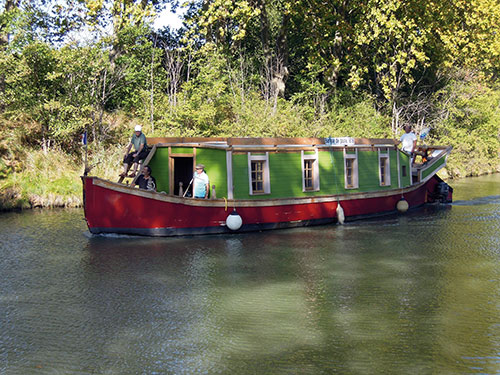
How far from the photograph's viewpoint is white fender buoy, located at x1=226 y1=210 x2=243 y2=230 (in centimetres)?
1437

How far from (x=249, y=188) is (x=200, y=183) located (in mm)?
1439

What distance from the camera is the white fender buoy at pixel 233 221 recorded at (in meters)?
14.4

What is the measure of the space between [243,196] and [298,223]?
2.04 metres

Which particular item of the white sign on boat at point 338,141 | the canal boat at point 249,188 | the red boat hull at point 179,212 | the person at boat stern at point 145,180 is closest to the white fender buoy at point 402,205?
the canal boat at point 249,188

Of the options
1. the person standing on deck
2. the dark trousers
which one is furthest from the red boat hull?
the person standing on deck

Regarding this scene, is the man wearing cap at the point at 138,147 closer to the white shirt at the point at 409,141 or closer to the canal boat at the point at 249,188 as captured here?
the canal boat at the point at 249,188

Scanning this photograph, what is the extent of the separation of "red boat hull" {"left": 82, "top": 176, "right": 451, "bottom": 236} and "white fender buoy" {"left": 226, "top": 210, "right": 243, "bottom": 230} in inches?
7.0

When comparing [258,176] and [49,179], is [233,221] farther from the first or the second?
[49,179]

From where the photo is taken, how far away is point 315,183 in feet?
53.5

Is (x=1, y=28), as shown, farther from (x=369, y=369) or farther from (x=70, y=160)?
(x=369, y=369)

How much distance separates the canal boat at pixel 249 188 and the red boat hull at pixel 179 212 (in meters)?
0.02

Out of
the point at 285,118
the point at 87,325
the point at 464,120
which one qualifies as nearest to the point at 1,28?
the point at 285,118

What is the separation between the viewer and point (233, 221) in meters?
14.4

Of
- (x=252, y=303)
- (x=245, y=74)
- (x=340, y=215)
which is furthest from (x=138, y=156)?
(x=245, y=74)
